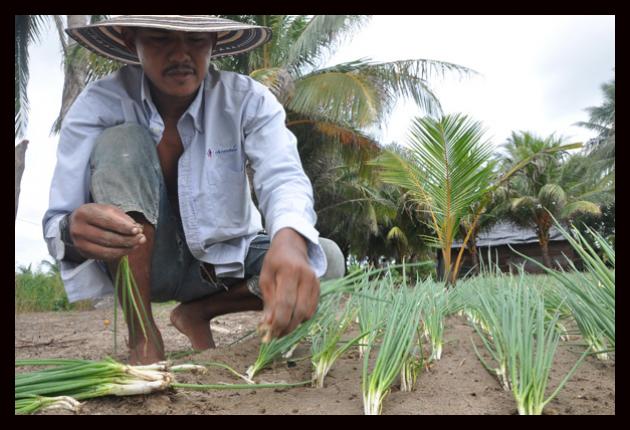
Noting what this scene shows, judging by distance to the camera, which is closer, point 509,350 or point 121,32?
point 509,350

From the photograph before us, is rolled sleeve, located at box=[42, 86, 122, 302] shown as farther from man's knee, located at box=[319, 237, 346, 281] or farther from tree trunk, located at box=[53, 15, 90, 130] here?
tree trunk, located at box=[53, 15, 90, 130]

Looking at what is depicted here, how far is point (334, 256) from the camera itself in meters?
1.88

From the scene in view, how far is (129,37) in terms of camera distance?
1748 millimetres

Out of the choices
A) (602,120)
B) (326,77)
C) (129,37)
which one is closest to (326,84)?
(326,77)

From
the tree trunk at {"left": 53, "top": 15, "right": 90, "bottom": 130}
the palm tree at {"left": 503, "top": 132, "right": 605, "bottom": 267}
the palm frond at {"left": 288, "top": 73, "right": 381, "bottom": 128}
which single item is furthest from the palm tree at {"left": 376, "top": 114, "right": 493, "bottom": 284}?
the palm tree at {"left": 503, "top": 132, "right": 605, "bottom": 267}

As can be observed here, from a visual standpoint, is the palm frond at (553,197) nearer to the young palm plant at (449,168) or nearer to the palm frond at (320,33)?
the palm frond at (320,33)

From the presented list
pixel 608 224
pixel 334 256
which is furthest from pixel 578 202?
pixel 334 256

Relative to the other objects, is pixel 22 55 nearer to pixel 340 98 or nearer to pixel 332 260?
pixel 340 98

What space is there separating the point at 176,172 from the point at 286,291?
922mm

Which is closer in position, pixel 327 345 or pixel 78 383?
pixel 78 383

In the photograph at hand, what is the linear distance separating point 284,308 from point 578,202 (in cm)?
1621

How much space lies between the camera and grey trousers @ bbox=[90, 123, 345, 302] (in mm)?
1468

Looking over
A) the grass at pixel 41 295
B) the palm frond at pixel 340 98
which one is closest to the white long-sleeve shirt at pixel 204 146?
the grass at pixel 41 295
